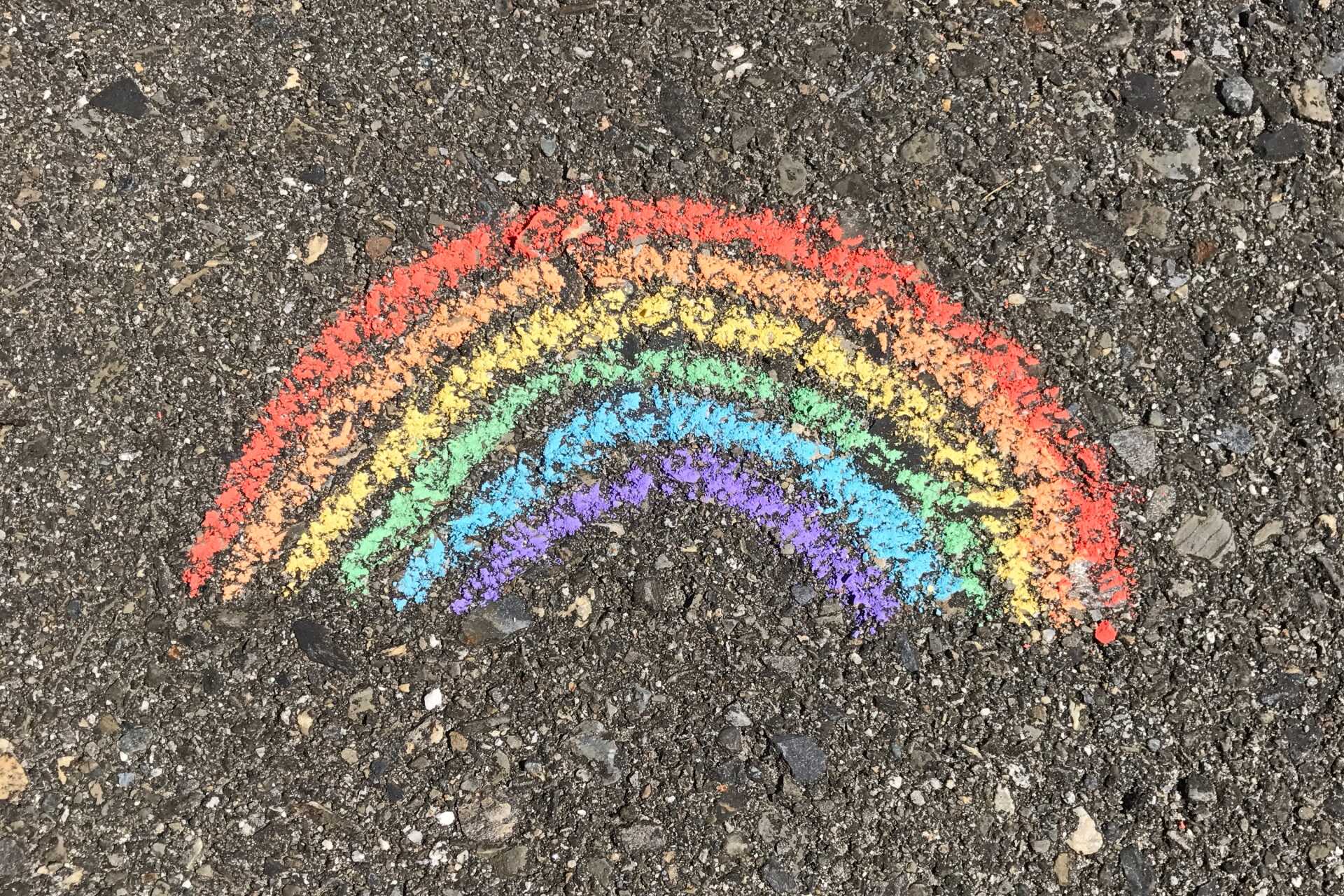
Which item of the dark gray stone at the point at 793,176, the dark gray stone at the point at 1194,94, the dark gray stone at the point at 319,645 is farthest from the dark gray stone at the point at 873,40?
the dark gray stone at the point at 319,645

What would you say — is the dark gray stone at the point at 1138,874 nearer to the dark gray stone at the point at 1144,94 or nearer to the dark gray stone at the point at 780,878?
the dark gray stone at the point at 780,878

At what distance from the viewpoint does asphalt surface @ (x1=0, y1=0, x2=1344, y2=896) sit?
2.19 meters

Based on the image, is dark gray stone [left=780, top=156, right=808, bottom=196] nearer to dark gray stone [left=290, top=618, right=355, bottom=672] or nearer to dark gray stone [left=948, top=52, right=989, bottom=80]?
dark gray stone [left=948, top=52, right=989, bottom=80]

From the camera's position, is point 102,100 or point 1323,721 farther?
point 102,100

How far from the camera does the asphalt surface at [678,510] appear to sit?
2189mm

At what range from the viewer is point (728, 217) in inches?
91.5

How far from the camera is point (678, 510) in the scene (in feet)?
7.45

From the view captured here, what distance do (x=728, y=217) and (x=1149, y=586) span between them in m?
1.29

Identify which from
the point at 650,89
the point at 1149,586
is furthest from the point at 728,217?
the point at 1149,586

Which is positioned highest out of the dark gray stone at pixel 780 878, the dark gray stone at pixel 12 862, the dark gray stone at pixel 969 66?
the dark gray stone at pixel 969 66

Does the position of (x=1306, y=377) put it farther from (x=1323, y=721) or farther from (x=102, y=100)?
(x=102, y=100)

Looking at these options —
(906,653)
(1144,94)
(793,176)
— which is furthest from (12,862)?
(1144,94)

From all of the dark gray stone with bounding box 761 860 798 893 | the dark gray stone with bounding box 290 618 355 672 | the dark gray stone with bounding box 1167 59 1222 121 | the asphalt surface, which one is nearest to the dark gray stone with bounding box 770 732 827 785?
the asphalt surface

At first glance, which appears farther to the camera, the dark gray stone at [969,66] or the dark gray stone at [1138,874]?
the dark gray stone at [969,66]
